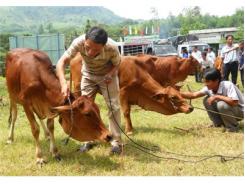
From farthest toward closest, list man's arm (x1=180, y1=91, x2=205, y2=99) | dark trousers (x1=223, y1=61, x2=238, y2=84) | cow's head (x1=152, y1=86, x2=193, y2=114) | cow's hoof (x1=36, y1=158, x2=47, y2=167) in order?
dark trousers (x1=223, y1=61, x2=238, y2=84)
cow's head (x1=152, y1=86, x2=193, y2=114)
man's arm (x1=180, y1=91, x2=205, y2=99)
cow's hoof (x1=36, y1=158, x2=47, y2=167)

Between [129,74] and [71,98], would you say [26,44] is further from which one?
[71,98]

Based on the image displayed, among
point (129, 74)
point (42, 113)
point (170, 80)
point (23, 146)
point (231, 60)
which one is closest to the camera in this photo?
point (42, 113)

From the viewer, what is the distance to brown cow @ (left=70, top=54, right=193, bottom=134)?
25.9ft

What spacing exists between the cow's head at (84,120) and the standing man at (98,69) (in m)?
0.24

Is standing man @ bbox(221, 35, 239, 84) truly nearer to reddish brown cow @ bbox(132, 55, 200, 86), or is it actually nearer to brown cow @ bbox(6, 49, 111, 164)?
reddish brown cow @ bbox(132, 55, 200, 86)

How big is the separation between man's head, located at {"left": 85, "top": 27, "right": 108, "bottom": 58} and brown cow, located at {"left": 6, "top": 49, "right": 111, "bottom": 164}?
2.33ft

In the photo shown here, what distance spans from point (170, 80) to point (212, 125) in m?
2.93

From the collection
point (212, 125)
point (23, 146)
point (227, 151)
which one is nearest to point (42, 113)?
point (23, 146)

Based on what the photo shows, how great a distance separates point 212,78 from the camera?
7.44 m

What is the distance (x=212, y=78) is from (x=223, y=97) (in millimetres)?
411

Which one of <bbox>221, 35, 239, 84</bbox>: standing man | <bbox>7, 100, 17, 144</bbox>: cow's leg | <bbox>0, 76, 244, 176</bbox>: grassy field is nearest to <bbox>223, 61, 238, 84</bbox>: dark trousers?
<bbox>221, 35, 239, 84</bbox>: standing man

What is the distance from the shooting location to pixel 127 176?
18.5ft

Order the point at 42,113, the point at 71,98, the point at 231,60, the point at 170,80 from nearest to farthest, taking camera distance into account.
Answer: the point at 71,98
the point at 42,113
the point at 170,80
the point at 231,60

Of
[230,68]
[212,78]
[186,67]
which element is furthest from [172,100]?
[230,68]
